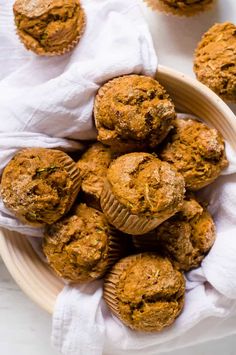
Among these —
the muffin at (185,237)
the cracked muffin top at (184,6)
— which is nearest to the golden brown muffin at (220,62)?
the cracked muffin top at (184,6)

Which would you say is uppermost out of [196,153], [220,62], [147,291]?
[220,62]

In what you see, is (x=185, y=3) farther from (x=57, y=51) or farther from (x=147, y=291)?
(x=147, y=291)

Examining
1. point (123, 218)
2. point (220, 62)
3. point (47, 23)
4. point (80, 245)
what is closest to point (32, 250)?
point (80, 245)

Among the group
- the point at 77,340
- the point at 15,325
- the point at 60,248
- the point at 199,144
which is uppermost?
the point at 199,144

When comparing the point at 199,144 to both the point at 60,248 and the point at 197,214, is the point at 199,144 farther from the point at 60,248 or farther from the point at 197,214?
the point at 60,248

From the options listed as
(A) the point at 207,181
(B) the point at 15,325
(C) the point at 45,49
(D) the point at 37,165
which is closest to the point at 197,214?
(A) the point at 207,181

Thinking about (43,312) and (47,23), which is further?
(43,312)
